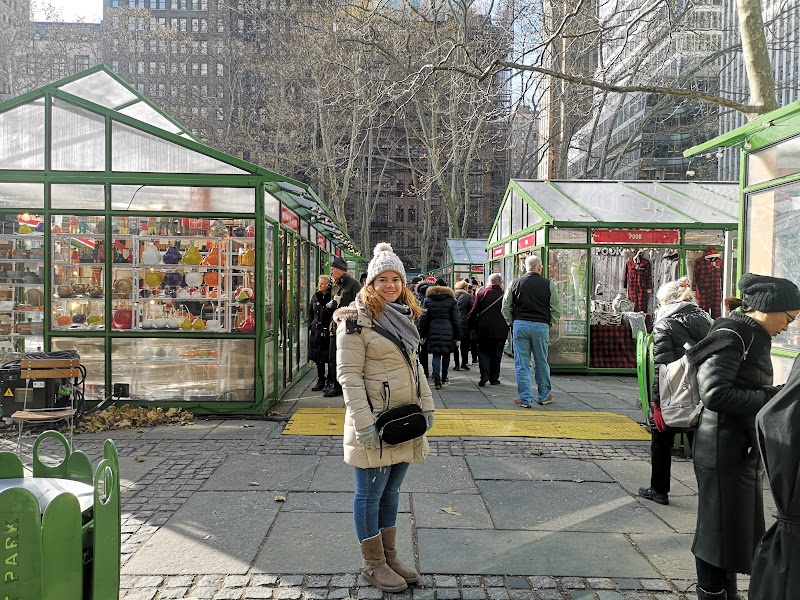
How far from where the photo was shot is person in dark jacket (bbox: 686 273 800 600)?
2945 mm

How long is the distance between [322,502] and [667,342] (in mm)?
2788

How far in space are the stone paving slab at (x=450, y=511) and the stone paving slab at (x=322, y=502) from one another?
136 mm

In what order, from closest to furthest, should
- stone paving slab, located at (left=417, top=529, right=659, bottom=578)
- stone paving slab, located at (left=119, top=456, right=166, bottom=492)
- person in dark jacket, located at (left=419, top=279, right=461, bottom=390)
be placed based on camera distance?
stone paving slab, located at (left=417, top=529, right=659, bottom=578)
stone paving slab, located at (left=119, top=456, right=166, bottom=492)
person in dark jacket, located at (left=419, top=279, right=461, bottom=390)

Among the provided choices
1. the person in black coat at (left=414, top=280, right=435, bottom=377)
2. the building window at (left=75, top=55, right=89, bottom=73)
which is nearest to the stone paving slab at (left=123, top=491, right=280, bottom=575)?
the person in black coat at (left=414, top=280, right=435, bottom=377)

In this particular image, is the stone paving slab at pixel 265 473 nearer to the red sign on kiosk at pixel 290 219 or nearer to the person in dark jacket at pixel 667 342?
the person in dark jacket at pixel 667 342

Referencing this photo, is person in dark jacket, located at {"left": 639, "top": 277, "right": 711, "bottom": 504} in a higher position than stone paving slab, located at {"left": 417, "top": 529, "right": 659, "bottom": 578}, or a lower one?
higher

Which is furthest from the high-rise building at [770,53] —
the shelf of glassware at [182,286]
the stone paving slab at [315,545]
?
the stone paving slab at [315,545]

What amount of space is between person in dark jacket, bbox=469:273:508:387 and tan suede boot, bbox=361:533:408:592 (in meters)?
7.02

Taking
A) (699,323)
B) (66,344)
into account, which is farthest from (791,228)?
(66,344)

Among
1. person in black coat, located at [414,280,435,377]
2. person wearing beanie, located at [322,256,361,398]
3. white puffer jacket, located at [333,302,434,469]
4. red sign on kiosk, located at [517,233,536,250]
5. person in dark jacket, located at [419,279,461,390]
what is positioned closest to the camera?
white puffer jacket, located at [333,302,434,469]

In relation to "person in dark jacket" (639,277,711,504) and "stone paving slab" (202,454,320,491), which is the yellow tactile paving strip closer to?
"stone paving slab" (202,454,320,491)

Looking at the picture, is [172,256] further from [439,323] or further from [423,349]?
[423,349]

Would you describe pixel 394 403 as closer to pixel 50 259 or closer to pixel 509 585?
pixel 509 585

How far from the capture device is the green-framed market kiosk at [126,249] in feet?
25.3
